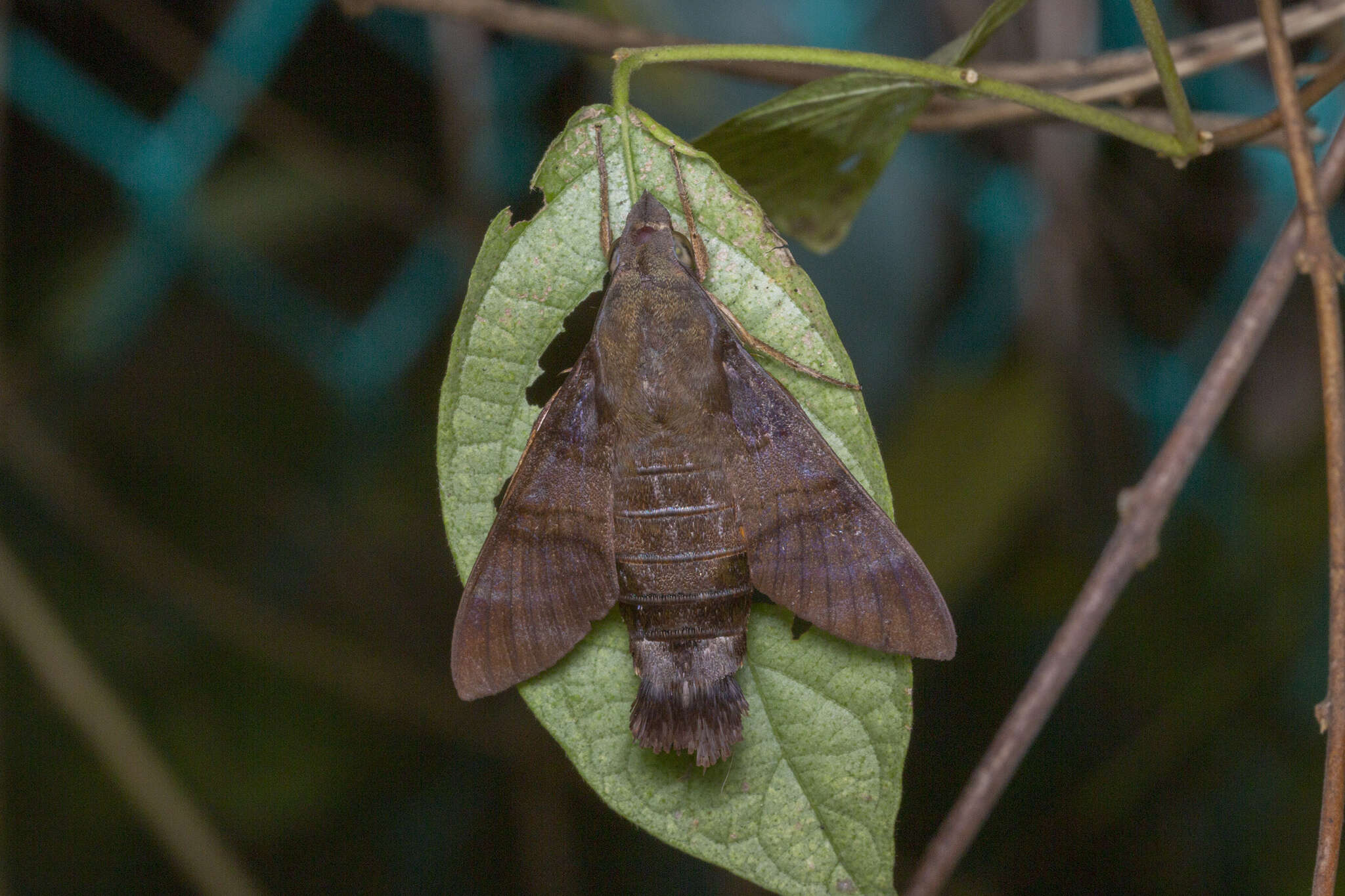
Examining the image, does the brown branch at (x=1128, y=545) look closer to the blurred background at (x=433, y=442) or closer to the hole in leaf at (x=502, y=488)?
the hole in leaf at (x=502, y=488)

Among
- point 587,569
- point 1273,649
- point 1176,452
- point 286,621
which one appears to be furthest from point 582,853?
point 1176,452

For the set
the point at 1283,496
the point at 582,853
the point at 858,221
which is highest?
the point at 858,221

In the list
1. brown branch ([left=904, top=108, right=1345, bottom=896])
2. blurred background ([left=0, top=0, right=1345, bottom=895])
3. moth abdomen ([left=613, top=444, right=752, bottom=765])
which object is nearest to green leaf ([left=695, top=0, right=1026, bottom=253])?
moth abdomen ([left=613, top=444, right=752, bottom=765])

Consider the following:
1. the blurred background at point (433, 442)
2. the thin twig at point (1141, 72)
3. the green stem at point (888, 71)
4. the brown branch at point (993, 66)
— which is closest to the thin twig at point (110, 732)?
the blurred background at point (433, 442)

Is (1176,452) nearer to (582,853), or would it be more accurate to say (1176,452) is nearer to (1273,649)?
(1273,649)

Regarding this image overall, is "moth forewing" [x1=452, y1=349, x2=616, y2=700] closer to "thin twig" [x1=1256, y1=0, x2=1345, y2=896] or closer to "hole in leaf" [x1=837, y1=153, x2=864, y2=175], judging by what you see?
"hole in leaf" [x1=837, y1=153, x2=864, y2=175]

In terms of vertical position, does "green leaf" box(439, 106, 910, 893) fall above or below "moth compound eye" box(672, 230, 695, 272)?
below
